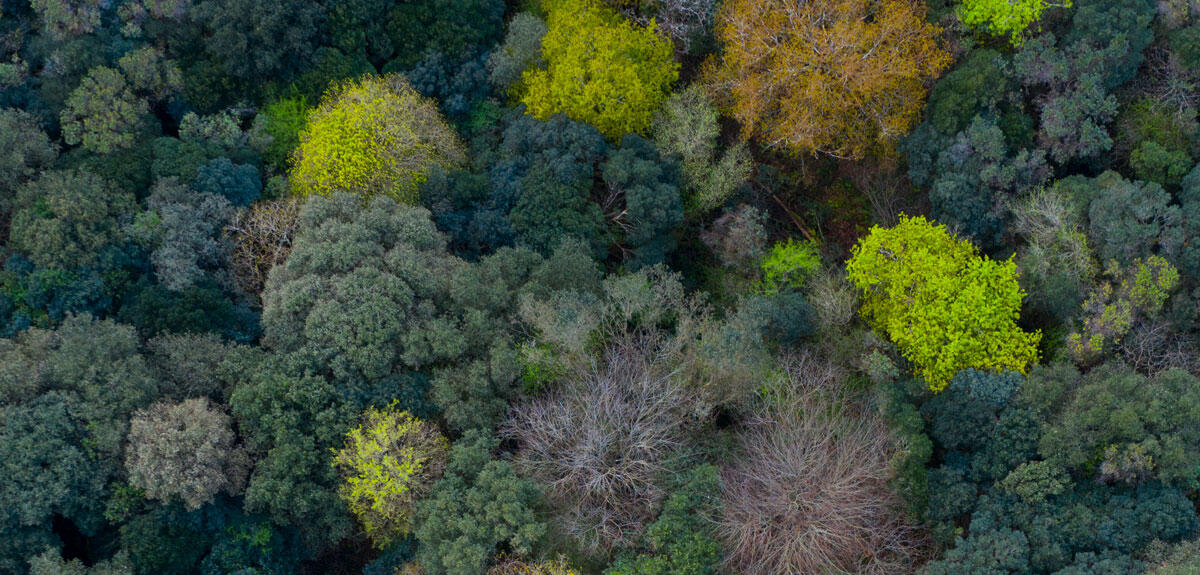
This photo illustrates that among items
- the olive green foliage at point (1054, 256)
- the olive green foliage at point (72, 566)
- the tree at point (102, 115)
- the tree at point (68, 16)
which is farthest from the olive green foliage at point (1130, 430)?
the tree at point (68, 16)

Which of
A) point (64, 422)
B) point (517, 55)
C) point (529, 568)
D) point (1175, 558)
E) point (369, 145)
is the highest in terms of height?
point (1175, 558)

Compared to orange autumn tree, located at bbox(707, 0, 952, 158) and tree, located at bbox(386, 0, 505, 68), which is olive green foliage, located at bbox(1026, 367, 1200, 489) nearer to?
orange autumn tree, located at bbox(707, 0, 952, 158)

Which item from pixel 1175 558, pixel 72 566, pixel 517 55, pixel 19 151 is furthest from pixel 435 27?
pixel 1175 558

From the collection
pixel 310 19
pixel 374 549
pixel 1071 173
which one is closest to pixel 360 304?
pixel 374 549

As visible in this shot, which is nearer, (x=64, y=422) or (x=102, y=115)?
(x=64, y=422)

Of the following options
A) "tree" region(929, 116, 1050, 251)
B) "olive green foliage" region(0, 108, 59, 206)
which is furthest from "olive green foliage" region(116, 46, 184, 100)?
"tree" region(929, 116, 1050, 251)

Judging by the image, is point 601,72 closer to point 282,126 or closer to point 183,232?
point 282,126

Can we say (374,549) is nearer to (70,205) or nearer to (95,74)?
(70,205)
